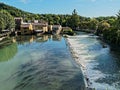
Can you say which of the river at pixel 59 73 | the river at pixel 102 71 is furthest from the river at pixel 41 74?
the river at pixel 102 71

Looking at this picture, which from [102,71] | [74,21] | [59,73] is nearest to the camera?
[59,73]

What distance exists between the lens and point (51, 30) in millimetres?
98875

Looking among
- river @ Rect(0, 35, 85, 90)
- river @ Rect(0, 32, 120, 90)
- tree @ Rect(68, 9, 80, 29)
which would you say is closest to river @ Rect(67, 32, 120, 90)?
river @ Rect(0, 32, 120, 90)

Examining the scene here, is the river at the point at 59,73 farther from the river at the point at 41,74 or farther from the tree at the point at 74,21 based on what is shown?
the tree at the point at 74,21

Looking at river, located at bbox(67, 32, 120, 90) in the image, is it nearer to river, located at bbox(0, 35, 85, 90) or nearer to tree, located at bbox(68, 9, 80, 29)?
river, located at bbox(0, 35, 85, 90)

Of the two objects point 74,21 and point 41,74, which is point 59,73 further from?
point 74,21

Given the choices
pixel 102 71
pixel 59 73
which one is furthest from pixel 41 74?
pixel 102 71

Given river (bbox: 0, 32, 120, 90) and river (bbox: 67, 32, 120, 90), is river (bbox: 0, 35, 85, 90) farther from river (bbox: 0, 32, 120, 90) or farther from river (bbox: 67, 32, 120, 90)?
river (bbox: 67, 32, 120, 90)

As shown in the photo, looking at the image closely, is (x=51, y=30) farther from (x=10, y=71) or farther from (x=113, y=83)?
(x=113, y=83)

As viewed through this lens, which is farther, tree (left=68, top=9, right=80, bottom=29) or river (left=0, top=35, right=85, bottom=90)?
tree (left=68, top=9, right=80, bottom=29)

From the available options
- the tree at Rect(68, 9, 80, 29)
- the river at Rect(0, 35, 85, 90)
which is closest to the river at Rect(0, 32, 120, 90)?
the river at Rect(0, 35, 85, 90)

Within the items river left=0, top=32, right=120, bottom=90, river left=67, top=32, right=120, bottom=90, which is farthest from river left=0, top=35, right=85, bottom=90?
river left=67, top=32, right=120, bottom=90

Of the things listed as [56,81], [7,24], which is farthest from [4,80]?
[7,24]

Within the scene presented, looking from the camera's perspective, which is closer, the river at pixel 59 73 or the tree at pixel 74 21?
the river at pixel 59 73
